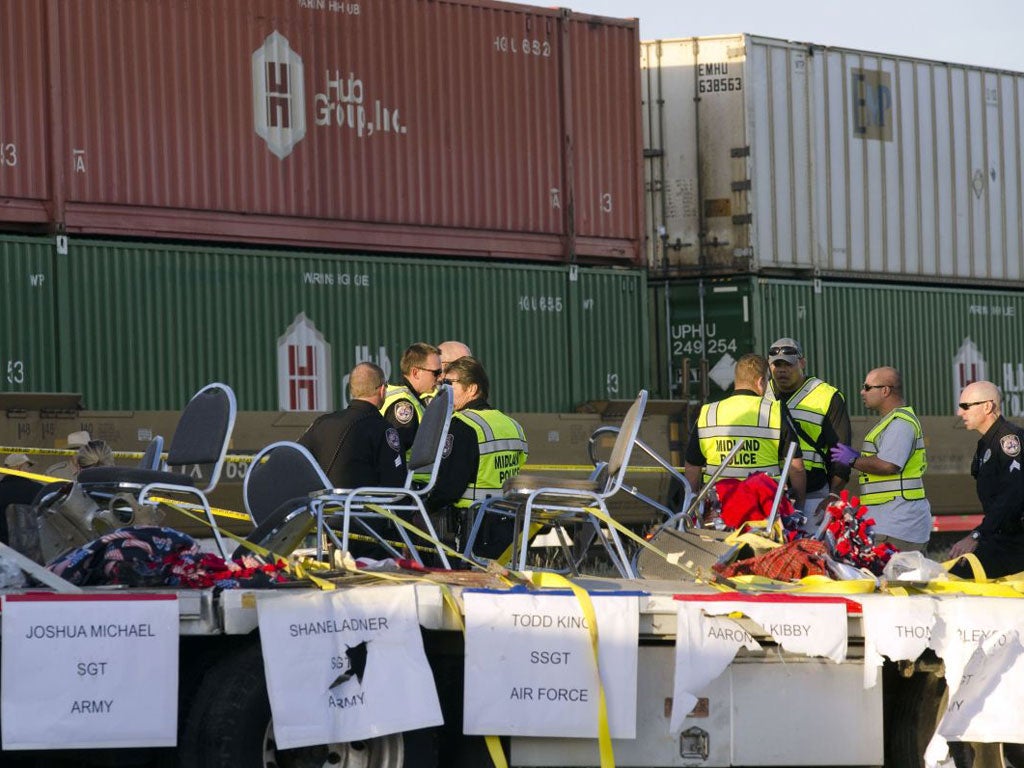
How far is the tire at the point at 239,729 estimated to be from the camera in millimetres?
5141

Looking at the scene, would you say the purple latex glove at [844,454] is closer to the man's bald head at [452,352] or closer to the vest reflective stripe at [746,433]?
the vest reflective stripe at [746,433]

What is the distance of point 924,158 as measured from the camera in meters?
21.0

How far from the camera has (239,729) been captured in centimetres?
515

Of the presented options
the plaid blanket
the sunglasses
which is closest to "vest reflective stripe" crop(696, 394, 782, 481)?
the sunglasses

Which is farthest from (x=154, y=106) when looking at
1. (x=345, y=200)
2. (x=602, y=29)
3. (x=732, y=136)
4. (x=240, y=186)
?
(x=732, y=136)

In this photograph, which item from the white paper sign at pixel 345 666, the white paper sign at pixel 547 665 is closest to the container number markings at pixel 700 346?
the white paper sign at pixel 547 665

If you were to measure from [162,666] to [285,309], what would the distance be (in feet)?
36.7

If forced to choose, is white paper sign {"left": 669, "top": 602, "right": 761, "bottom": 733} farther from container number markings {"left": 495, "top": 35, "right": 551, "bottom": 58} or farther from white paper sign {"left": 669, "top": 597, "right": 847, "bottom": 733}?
container number markings {"left": 495, "top": 35, "right": 551, "bottom": 58}

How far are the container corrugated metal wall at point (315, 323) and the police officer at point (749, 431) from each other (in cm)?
764

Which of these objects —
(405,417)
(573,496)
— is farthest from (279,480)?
(405,417)

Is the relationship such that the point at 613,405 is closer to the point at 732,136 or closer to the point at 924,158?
the point at 732,136

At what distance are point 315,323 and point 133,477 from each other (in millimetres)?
9671

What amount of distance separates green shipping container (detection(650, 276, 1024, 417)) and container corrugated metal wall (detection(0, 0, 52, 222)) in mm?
6526

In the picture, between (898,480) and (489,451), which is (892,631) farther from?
(898,480)
